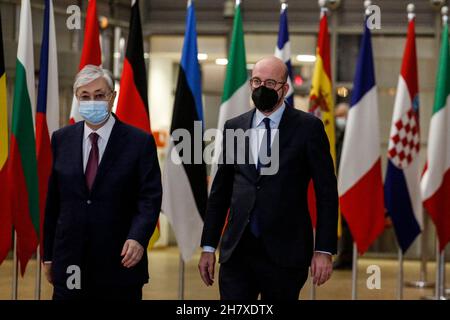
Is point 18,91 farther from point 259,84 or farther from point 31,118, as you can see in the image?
point 259,84

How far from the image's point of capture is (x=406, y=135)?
909 centimetres

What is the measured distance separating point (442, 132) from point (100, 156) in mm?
4975

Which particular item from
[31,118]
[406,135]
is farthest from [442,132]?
[31,118]

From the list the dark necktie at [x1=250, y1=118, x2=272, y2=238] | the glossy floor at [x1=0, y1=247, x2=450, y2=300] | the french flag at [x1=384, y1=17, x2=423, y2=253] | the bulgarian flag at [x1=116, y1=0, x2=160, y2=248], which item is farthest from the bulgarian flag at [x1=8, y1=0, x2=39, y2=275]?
the french flag at [x1=384, y1=17, x2=423, y2=253]

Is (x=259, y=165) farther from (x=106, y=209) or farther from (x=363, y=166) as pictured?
(x=363, y=166)

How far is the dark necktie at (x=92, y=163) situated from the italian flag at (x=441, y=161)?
4.79m

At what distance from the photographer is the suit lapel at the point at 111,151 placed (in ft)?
15.4

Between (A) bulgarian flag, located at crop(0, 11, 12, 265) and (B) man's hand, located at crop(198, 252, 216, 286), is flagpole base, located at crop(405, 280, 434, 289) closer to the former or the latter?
(A) bulgarian flag, located at crop(0, 11, 12, 265)

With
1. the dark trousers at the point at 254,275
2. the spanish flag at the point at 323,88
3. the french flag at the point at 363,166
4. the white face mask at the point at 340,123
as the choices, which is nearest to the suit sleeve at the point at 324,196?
the dark trousers at the point at 254,275

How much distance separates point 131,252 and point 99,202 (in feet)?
0.93

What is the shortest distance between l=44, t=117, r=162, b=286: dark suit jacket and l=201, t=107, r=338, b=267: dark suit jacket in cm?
42

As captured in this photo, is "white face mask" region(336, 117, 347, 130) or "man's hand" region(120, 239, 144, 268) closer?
"man's hand" region(120, 239, 144, 268)

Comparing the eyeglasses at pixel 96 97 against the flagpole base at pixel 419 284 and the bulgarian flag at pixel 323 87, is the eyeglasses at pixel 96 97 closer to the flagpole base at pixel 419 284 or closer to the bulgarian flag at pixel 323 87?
the bulgarian flag at pixel 323 87

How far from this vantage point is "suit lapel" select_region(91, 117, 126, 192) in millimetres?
4699
